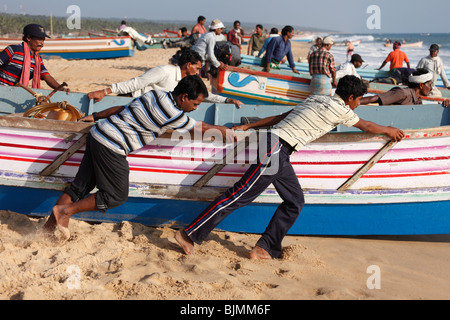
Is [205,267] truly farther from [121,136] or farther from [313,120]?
[313,120]

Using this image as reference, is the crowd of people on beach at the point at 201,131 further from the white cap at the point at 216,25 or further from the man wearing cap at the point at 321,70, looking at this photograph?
the white cap at the point at 216,25

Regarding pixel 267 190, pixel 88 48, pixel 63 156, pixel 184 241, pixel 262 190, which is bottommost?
pixel 184 241

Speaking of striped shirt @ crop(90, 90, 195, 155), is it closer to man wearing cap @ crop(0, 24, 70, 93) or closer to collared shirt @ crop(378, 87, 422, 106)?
man wearing cap @ crop(0, 24, 70, 93)

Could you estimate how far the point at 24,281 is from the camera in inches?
130

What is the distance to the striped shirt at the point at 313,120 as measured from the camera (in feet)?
12.5

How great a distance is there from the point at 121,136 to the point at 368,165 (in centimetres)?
216

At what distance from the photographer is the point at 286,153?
3885 mm

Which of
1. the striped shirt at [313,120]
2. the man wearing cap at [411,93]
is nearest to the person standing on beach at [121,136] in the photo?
the striped shirt at [313,120]

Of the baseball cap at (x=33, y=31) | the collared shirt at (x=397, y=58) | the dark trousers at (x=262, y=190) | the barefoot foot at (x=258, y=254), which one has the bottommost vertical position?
the barefoot foot at (x=258, y=254)

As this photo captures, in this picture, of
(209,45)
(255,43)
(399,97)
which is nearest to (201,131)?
(399,97)

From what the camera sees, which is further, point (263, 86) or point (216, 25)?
point (263, 86)
